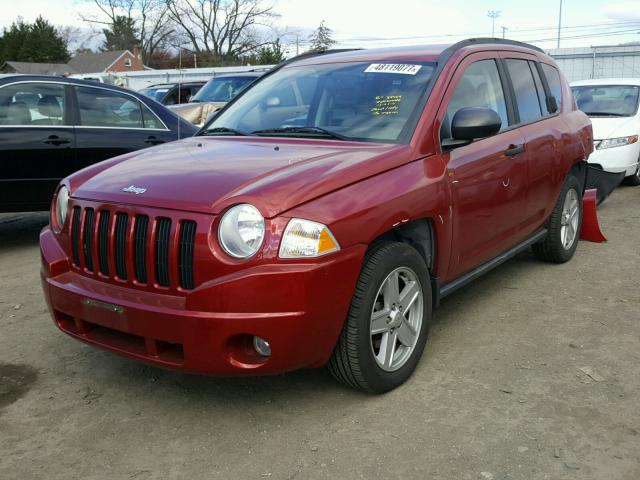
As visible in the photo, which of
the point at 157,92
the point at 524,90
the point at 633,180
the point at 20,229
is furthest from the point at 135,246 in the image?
the point at 157,92

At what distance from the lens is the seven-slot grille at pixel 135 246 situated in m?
2.88

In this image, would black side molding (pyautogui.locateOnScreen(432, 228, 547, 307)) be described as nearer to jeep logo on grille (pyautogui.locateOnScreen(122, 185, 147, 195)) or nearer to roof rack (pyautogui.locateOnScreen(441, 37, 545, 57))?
roof rack (pyautogui.locateOnScreen(441, 37, 545, 57))

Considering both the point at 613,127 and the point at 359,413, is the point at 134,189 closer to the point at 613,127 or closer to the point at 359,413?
the point at 359,413

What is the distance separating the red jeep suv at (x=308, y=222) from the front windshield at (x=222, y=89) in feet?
26.7

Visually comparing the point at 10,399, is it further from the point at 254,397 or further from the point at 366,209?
the point at 366,209

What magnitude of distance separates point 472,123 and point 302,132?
0.99 m

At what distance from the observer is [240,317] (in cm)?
280

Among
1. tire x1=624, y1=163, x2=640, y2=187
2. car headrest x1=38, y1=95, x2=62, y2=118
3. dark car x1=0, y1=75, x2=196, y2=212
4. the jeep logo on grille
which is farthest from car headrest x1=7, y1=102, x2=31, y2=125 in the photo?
tire x1=624, y1=163, x2=640, y2=187

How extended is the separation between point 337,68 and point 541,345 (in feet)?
7.15

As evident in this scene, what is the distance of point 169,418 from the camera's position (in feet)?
10.6

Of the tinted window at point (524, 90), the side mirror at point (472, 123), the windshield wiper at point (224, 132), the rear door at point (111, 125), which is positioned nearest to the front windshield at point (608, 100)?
the tinted window at point (524, 90)

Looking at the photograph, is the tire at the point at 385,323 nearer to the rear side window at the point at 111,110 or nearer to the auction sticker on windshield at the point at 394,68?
the auction sticker on windshield at the point at 394,68

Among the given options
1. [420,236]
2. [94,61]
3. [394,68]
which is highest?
[94,61]

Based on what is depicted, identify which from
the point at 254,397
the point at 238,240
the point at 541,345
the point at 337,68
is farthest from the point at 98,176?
the point at 541,345
